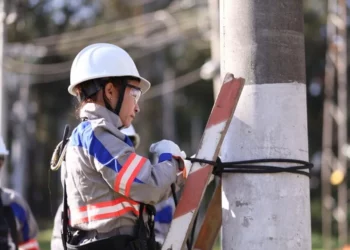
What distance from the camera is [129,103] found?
170 inches

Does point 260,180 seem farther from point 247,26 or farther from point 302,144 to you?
point 247,26

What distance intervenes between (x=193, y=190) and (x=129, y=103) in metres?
0.59

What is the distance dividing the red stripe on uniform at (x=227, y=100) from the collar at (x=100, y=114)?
18.8 inches

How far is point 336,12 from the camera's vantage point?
2156cm

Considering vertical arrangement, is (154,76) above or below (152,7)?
below

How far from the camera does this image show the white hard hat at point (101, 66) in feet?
14.3

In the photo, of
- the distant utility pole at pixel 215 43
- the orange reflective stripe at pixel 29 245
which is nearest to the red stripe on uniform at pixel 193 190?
the orange reflective stripe at pixel 29 245

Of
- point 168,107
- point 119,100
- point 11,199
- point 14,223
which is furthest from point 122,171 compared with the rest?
point 168,107

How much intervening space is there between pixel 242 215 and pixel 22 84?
42.1 m

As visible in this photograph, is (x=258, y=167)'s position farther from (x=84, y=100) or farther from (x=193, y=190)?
(x=84, y=100)

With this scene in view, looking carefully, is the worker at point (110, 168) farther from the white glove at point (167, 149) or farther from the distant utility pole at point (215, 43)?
the distant utility pole at point (215, 43)

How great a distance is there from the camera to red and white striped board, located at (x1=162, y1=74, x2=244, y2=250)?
395cm

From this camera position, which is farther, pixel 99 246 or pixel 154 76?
pixel 154 76

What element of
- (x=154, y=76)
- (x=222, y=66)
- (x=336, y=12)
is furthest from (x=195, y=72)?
(x=222, y=66)
